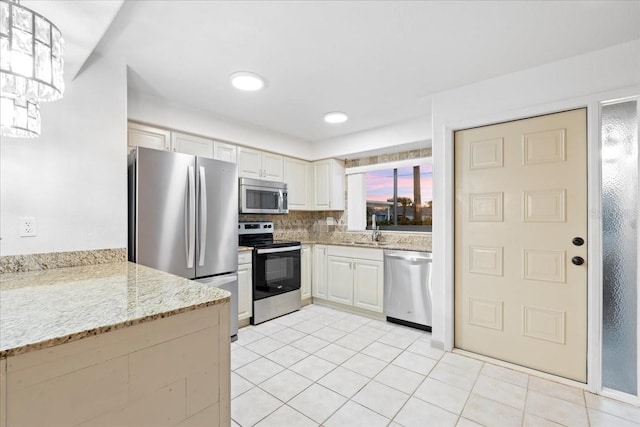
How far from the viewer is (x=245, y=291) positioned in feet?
10.6

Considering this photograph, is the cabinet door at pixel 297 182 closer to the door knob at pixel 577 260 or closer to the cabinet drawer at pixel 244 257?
the cabinet drawer at pixel 244 257

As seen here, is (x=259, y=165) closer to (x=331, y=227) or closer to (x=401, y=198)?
(x=331, y=227)

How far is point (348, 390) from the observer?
2.09m

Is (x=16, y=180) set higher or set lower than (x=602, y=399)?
higher

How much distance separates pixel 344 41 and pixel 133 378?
2020mm

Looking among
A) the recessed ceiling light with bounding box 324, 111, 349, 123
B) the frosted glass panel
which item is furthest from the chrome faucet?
the frosted glass panel

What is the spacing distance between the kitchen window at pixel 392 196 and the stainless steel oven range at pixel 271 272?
1.20m

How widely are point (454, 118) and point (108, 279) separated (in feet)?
9.09

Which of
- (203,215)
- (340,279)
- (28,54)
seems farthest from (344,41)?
(340,279)

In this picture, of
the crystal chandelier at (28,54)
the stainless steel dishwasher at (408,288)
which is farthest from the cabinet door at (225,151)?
the crystal chandelier at (28,54)

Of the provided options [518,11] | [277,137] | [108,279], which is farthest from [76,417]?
[277,137]

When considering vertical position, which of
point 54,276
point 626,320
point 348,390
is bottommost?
point 348,390

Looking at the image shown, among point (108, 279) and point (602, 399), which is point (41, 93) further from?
point (602, 399)

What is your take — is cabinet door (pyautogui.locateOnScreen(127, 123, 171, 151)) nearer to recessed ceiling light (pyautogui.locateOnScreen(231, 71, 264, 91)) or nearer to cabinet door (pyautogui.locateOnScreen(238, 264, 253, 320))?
recessed ceiling light (pyautogui.locateOnScreen(231, 71, 264, 91))
